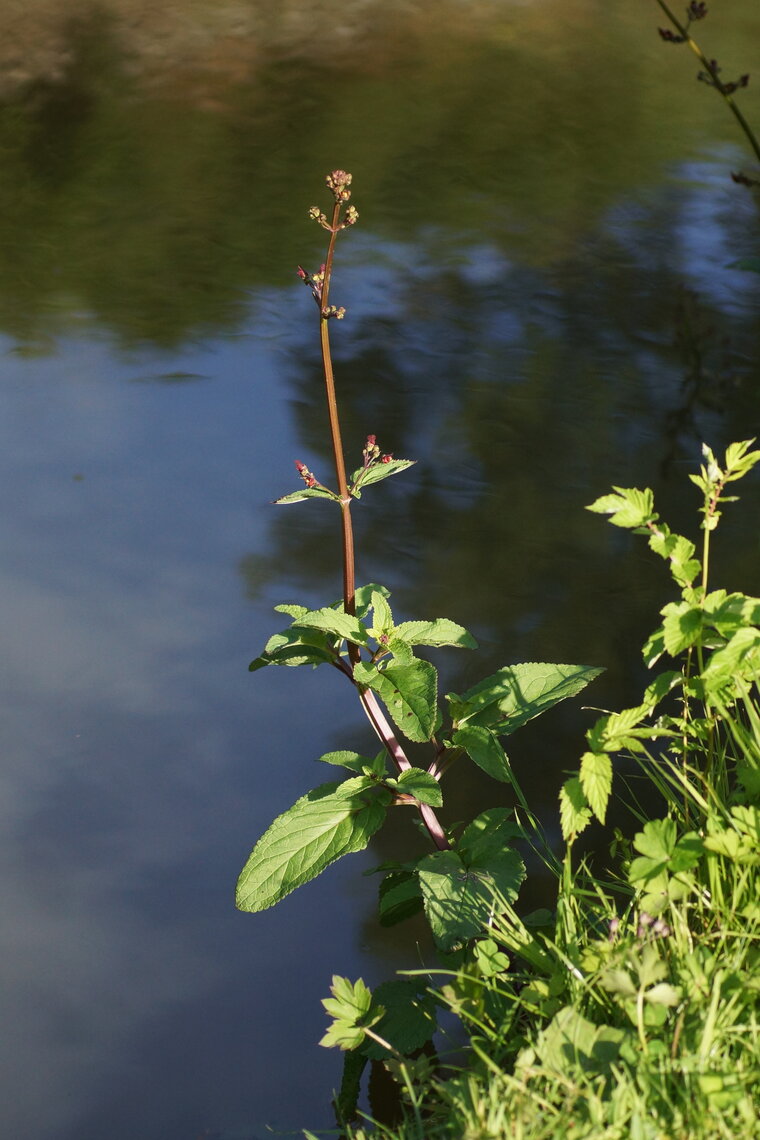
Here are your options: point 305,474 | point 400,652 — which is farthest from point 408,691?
point 305,474

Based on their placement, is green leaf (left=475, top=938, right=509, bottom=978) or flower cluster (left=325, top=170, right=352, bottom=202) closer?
green leaf (left=475, top=938, right=509, bottom=978)

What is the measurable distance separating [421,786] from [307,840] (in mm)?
157

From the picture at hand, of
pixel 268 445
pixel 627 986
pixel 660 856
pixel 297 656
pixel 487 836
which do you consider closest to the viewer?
pixel 627 986

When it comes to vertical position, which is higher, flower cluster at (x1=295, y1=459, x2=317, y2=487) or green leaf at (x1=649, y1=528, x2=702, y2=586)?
green leaf at (x1=649, y1=528, x2=702, y2=586)

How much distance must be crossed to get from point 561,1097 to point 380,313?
322cm

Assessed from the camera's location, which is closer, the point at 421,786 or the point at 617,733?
the point at 617,733

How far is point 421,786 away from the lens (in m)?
1.45

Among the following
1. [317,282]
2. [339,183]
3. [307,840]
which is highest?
Answer: [339,183]

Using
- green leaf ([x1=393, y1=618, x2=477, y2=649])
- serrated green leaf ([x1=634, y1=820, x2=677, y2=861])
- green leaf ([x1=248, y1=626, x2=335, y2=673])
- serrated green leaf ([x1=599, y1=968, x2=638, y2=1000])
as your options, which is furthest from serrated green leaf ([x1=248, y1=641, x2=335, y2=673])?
serrated green leaf ([x1=599, y1=968, x2=638, y2=1000])

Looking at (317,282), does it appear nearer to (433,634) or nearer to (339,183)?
(339,183)

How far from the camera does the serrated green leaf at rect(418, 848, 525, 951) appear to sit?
135cm

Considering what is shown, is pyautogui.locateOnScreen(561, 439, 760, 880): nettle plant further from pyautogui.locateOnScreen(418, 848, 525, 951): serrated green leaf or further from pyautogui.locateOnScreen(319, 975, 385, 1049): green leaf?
pyautogui.locateOnScreen(319, 975, 385, 1049): green leaf

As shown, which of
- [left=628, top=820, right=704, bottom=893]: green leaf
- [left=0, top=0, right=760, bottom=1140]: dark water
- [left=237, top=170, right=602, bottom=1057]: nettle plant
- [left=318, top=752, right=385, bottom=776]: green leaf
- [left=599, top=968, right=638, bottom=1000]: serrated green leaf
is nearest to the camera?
[left=599, top=968, right=638, bottom=1000]: serrated green leaf

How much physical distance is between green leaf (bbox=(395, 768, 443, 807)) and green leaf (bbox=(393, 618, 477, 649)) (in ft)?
0.56
